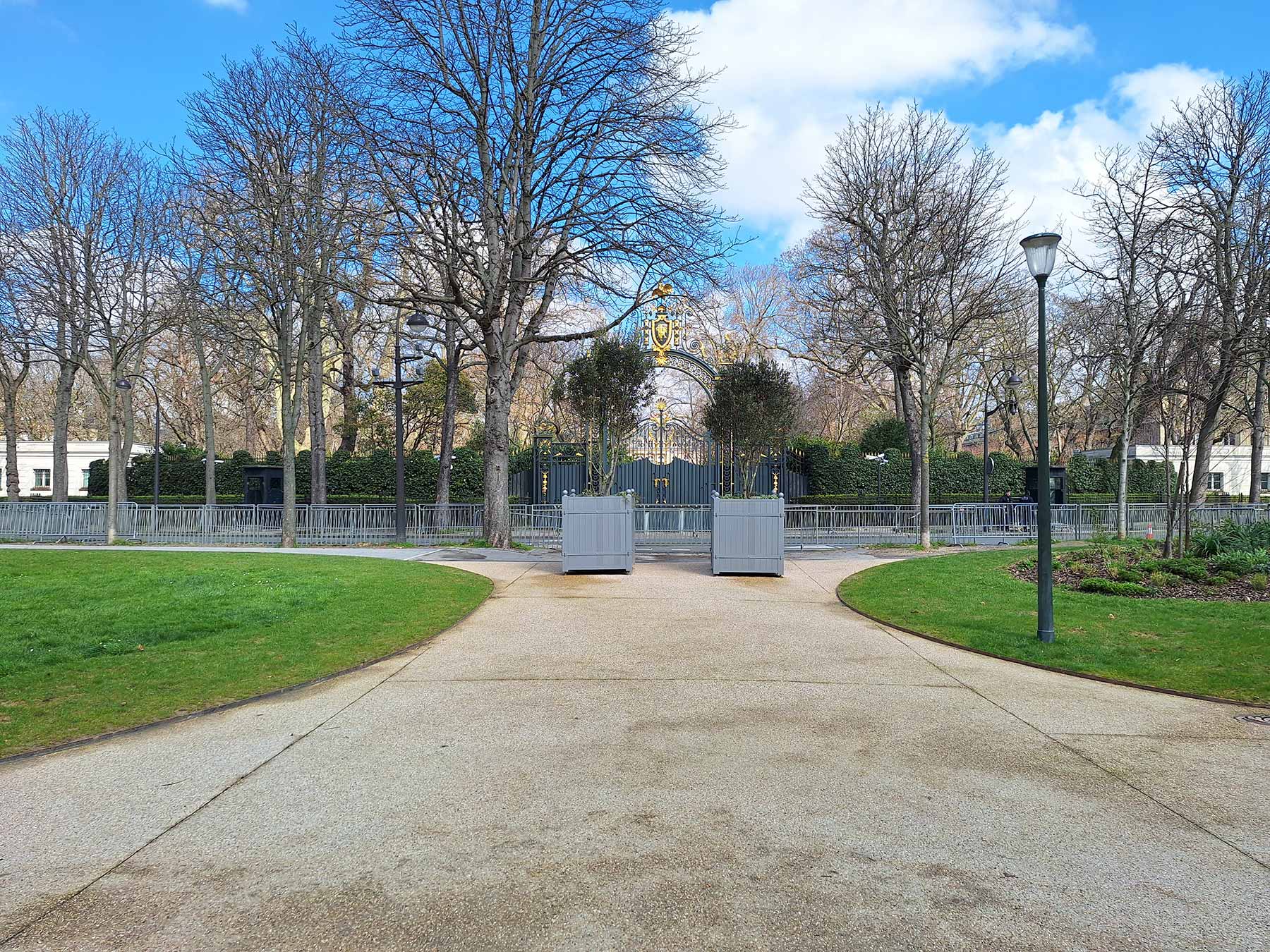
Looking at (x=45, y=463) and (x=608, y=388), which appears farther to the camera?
(x=45, y=463)

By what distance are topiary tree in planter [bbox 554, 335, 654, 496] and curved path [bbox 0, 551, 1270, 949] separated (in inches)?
449

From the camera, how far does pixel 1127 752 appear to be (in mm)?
5730

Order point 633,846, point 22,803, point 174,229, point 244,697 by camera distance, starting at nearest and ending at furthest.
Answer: point 633,846 → point 22,803 → point 244,697 → point 174,229

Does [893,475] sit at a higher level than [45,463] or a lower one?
lower

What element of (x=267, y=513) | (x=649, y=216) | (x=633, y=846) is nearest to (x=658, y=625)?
(x=633, y=846)

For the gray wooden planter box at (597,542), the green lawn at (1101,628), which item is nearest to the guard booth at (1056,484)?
the green lawn at (1101,628)

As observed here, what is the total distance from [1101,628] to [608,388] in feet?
36.9

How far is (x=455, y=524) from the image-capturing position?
2444cm

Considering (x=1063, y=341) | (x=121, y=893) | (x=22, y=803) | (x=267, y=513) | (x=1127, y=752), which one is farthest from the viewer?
(x=1063, y=341)

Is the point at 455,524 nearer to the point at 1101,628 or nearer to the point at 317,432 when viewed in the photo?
the point at 317,432

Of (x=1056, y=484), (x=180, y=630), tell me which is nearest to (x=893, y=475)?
(x=1056, y=484)

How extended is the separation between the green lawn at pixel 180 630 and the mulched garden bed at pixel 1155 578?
9.11 meters

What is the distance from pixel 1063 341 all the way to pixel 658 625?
114 feet

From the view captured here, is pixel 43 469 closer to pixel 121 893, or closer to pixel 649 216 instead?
pixel 649 216
